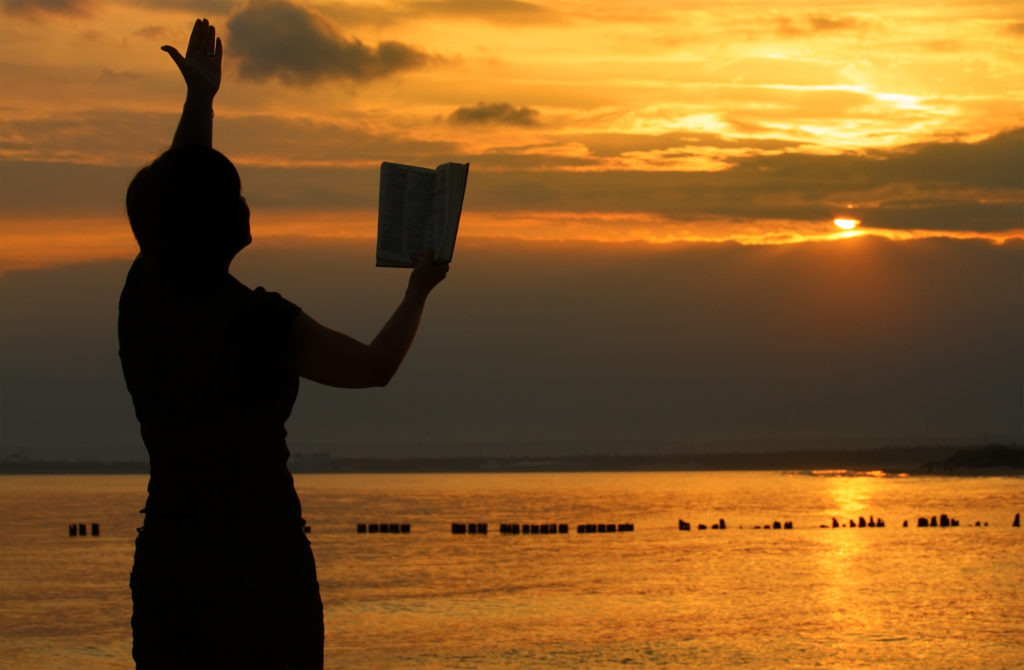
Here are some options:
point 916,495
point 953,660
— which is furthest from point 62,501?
point 953,660

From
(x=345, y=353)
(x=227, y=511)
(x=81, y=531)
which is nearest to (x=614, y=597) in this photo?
(x=227, y=511)

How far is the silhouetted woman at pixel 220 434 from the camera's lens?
3.11 m

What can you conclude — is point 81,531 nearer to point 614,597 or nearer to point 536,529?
point 536,529

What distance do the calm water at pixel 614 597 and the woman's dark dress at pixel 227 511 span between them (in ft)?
65.5

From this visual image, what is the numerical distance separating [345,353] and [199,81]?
1201 millimetres

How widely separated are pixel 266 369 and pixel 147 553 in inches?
21.0

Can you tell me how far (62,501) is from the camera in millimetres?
109625

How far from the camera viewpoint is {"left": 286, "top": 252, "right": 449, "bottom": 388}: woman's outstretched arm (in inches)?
119

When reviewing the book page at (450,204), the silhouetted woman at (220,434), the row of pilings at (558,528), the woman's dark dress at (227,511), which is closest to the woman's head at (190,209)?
the silhouetted woman at (220,434)

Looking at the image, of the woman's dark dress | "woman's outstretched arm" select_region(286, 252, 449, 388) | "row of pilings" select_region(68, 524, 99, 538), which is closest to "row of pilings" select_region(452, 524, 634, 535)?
"row of pilings" select_region(68, 524, 99, 538)

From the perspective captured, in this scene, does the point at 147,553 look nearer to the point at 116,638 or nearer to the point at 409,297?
the point at 409,297

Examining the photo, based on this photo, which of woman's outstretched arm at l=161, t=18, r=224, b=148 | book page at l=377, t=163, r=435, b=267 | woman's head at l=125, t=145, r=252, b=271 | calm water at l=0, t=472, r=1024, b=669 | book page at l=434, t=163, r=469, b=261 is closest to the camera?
woman's head at l=125, t=145, r=252, b=271

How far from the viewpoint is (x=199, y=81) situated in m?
3.81

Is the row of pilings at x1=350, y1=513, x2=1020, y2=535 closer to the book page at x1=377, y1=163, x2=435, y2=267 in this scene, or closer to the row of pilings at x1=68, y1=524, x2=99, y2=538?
the row of pilings at x1=68, y1=524, x2=99, y2=538
